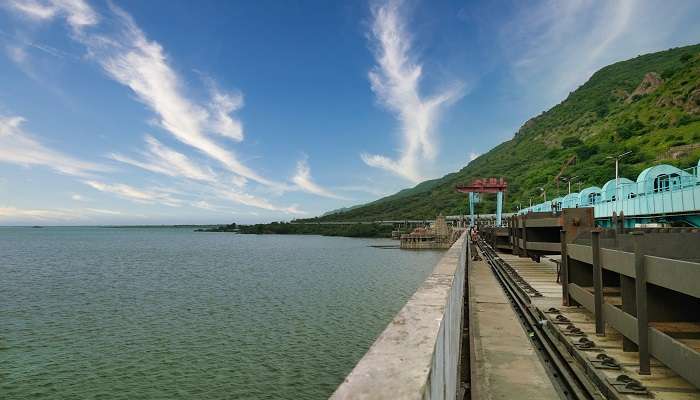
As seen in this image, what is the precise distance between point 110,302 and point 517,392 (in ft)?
103

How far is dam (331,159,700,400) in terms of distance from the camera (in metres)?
2.75

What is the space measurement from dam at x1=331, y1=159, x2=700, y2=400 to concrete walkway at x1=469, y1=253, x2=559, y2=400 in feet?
0.11

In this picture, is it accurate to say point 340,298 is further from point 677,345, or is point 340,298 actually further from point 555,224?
point 677,345

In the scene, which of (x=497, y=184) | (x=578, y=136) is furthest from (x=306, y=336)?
(x=578, y=136)

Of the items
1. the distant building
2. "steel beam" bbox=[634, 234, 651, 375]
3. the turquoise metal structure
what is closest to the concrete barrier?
"steel beam" bbox=[634, 234, 651, 375]

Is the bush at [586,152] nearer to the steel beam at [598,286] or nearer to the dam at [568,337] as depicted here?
the dam at [568,337]

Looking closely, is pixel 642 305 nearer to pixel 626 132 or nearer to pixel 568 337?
pixel 568 337

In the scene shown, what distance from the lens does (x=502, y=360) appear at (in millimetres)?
11797

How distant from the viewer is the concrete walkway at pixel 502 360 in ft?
31.7

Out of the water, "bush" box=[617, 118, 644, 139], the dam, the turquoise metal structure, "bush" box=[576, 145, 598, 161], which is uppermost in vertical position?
"bush" box=[617, 118, 644, 139]

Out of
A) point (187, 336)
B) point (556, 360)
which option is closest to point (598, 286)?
point (556, 360)

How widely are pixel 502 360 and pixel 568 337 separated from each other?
9.91ft

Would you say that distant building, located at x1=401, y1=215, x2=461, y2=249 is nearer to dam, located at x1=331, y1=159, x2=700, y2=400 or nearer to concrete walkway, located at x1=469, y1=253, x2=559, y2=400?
dam, located at x1=331, y1=159, x2=700, y2=400

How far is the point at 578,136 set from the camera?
6629 inches
